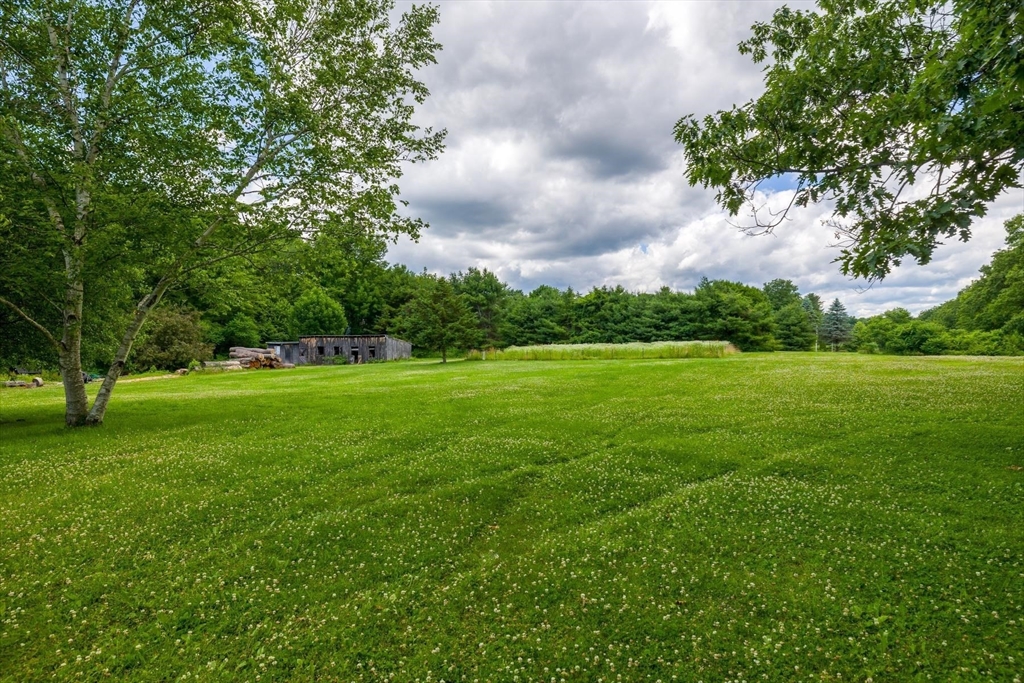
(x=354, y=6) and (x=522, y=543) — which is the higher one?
(x=354, y=6)

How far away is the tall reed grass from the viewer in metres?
47.0

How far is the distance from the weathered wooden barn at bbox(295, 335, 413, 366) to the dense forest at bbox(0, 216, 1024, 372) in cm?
590

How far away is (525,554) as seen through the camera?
643 centimetres

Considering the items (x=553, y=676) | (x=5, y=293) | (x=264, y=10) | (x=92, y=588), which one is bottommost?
(x=553, y=676)

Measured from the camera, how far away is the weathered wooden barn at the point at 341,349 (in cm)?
6281

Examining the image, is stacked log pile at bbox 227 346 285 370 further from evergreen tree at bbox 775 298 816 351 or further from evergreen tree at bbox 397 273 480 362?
evergreen tree at bbox 775 298 816 351

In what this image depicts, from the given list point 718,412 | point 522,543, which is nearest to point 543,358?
point 718,412

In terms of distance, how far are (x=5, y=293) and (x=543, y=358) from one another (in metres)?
44.1

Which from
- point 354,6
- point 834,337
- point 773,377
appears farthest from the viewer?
point 834,337

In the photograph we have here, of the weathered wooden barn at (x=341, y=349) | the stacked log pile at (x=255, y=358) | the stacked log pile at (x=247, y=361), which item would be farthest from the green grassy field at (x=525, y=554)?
the weathered wooden barn at (x=341, y=349)

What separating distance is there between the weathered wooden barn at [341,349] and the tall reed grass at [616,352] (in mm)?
16698

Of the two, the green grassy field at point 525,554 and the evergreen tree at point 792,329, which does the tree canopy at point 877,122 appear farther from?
the evergreen tree at point 792,329

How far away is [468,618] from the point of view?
16.8 ft

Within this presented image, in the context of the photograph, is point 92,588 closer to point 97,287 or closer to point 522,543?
point 522,543
